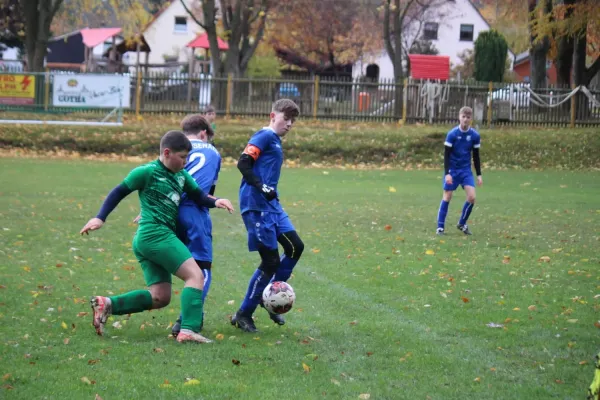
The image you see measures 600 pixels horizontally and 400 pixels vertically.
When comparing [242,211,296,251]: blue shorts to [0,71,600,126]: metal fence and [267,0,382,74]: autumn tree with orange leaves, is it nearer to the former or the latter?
[0,71,600,126]: metal fence

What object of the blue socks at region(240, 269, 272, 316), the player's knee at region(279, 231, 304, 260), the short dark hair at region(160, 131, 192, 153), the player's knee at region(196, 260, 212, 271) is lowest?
the blue socks at region(240, 269, 272, 316)

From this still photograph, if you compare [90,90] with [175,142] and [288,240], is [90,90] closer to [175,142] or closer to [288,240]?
[288,240]

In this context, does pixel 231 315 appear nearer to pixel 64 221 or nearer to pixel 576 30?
pixel 64 221

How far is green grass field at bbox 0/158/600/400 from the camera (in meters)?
5.73

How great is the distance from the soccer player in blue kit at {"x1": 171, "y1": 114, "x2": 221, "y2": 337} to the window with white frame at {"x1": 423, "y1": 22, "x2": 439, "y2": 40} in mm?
64863

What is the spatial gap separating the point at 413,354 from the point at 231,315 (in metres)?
2.12

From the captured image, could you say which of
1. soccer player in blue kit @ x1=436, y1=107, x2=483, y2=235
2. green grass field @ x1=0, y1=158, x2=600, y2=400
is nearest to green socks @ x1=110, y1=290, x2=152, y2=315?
green grass field @ x1=0, y1=158, x2=600, y2=400

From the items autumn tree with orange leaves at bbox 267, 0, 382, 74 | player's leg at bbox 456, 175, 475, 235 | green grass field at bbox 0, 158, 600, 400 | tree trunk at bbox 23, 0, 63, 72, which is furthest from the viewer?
autumn tree with orange leaves at bbox 267, 0, 382, 74

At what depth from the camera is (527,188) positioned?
74.1ft

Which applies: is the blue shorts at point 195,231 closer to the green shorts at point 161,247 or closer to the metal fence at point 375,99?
the green shorts at point 161,247

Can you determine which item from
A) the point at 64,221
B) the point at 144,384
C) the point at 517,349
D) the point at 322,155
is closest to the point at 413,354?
the point at 517,349

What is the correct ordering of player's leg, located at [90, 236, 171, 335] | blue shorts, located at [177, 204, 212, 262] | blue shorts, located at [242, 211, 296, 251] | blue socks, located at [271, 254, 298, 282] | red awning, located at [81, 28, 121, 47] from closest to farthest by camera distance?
player's leg, located at [90, 236, 171, 335]
blue shorts, located at [177, 204, 212, 262]
blue shorts, located at [242, 211, 296, 251]
blue socks, located at [271, 254, 298, 282]
red awning, located at [81, 28, 121, 47]

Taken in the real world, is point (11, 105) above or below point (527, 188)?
above

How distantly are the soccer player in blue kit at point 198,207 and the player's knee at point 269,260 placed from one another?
477 mm
